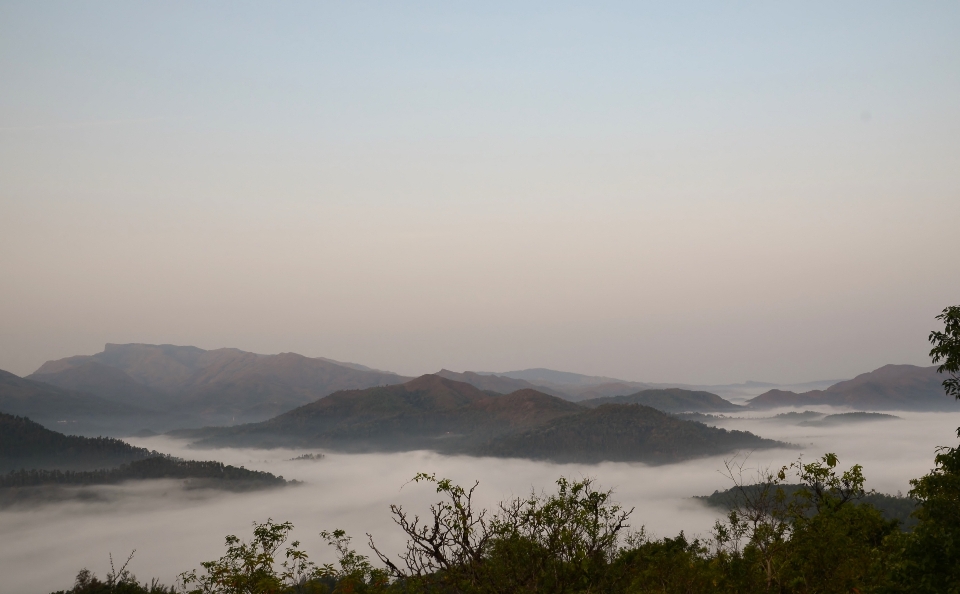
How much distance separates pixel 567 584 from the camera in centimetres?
2825

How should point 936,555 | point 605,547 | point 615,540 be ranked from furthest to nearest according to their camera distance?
point 615,540
point 605,547
point 936,555

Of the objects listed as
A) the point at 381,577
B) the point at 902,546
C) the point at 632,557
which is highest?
the point at 902,546

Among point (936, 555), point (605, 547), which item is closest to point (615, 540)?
point (605, 547)

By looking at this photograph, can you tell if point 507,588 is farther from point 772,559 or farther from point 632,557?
point 632,557

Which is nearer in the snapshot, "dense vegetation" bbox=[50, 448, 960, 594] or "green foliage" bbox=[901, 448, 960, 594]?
"green foliage" bbox=[901, 448, 960, 594]

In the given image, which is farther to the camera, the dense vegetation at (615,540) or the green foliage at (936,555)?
the dense vegetation at (615,540)

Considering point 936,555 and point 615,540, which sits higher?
point 936,555

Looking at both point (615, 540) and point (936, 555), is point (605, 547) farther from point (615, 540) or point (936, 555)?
point (936, 555)

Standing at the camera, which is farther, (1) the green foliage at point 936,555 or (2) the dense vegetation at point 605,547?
(2) the dense vegetation at point 605,547

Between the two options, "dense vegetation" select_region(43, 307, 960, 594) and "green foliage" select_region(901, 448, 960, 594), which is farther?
"dense vegetation" select_region(43, 307, 960, 594)

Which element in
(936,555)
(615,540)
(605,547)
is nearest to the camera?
(936,555)

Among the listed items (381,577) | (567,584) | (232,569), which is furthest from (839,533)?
(232,569)

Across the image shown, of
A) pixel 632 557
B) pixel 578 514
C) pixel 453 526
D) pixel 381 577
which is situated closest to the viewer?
pixel 453 526

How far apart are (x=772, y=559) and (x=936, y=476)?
8219 mm
